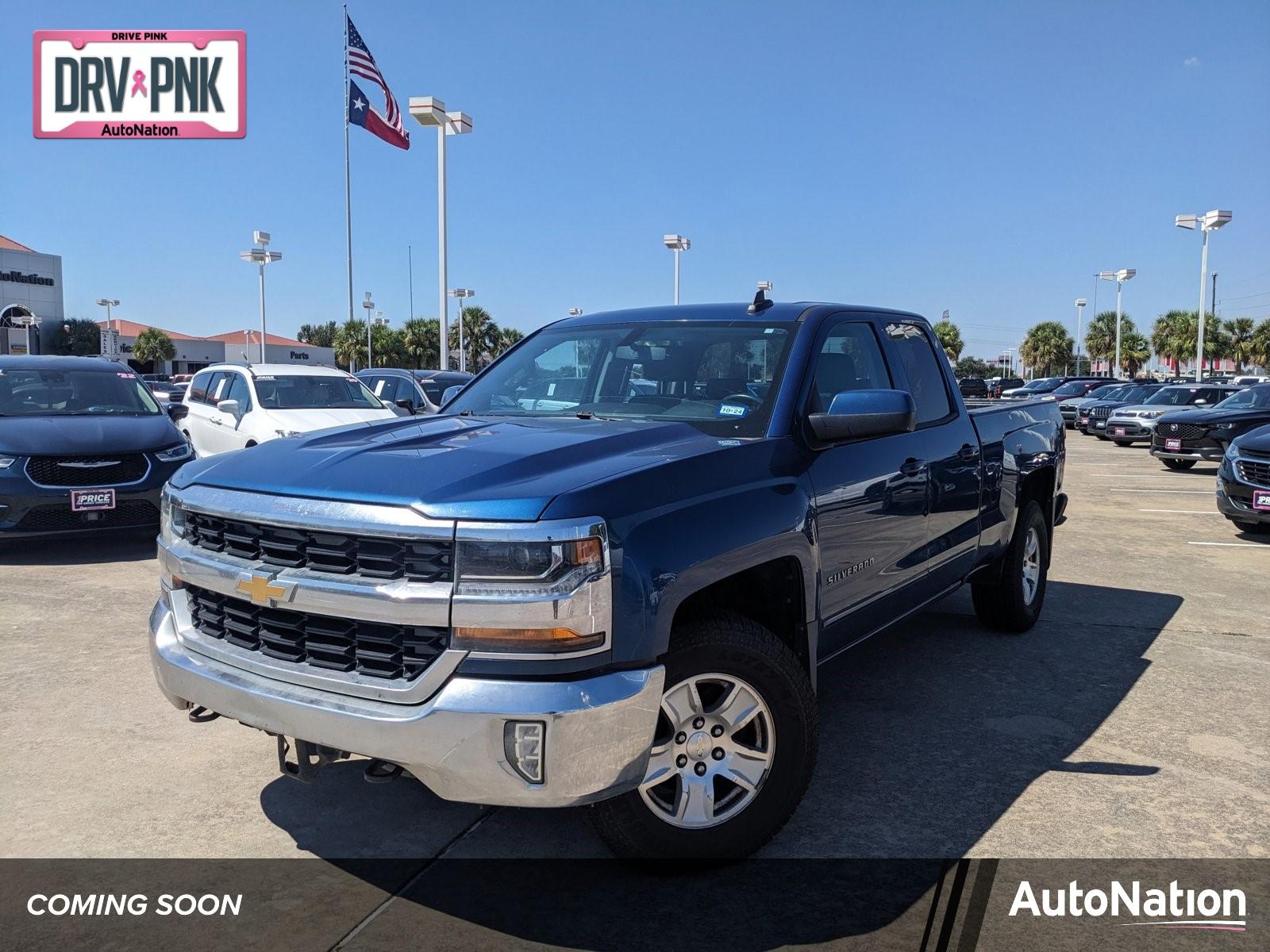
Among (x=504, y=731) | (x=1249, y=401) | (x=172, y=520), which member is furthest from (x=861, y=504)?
(x=1249, y=401)

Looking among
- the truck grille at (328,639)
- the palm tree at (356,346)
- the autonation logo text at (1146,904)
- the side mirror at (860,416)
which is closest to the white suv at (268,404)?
the truck grille at (328,639)

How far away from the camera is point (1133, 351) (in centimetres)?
8288

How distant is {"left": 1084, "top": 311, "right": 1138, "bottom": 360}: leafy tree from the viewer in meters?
84.2

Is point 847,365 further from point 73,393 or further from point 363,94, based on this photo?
point 363,94

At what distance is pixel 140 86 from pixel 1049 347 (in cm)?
8105

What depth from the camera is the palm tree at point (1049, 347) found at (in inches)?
3361

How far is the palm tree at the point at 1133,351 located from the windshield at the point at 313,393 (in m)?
81.9

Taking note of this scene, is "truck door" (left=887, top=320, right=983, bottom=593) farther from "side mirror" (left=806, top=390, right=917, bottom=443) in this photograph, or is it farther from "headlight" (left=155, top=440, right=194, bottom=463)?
"headlight" (left=155, top=440, right=194, bottom=463)

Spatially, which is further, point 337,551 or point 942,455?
point 942,455

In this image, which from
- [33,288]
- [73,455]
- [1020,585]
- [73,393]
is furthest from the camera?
[33,288]

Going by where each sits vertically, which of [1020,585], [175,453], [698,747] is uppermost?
[175,453]

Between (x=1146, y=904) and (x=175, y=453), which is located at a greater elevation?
(x=175, y=453)

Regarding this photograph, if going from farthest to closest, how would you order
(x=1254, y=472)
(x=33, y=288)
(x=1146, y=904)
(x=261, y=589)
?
(x=33, y=288) → (x=1254, y=472) → (x=1146, y=904) → (x=261, y=589)

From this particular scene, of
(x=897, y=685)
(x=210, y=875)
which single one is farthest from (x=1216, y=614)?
(x=210, y=875)
